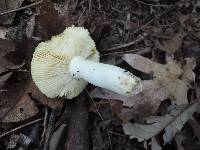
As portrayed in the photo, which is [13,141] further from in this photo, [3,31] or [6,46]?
[3,31]

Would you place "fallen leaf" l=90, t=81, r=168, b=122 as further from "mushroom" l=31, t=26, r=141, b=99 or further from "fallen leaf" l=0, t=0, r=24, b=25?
"fallen leaf" l=0, t=0, r=24, b=25

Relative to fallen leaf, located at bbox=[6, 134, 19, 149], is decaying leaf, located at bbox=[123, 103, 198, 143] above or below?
above

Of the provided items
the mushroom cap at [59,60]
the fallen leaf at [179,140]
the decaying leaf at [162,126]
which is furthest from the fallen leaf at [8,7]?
the fallen leaf at [179,140]

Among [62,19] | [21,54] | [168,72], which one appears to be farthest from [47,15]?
[168,72]

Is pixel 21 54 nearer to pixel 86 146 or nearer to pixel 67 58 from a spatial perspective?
pixel 67 58

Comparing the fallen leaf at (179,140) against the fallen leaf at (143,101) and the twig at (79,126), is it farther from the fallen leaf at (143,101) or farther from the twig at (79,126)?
the twig at (79,126)

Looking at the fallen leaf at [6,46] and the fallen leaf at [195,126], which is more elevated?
the fallen leaf at [6,46]

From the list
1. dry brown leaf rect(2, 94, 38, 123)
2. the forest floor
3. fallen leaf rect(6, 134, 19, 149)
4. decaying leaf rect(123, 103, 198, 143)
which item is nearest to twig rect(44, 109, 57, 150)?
the forest floor
